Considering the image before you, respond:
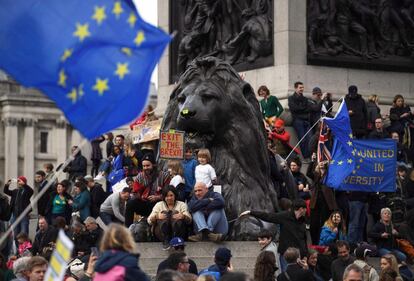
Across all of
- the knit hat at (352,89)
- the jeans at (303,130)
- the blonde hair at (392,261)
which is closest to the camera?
Answer: the blonde hair at (392,261)

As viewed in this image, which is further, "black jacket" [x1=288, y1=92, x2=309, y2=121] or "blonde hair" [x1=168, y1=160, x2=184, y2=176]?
"black jacket" [x1=288, y1=92, x2=309, y2=121]

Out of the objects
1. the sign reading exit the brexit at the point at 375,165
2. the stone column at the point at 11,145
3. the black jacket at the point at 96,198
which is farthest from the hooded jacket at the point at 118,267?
the stone column at the point at 11,145

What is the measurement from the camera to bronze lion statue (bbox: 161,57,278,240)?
2523cm

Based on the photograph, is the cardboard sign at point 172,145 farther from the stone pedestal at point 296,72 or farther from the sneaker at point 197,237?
the stone pedestal at point 296,72

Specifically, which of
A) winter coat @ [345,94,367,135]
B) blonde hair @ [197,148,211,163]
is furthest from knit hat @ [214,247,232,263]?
winter coat @ [345,94,367,135]

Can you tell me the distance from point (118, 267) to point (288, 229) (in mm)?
9862

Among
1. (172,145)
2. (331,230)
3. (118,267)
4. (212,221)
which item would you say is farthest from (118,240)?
(331,230)

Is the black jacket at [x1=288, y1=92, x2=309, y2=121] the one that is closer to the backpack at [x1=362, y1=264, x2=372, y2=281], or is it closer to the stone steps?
the stone steps

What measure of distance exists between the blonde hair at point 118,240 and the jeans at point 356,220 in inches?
533

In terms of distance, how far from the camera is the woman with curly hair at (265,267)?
19094mm

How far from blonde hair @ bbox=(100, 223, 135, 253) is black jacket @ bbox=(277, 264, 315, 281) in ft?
21.7

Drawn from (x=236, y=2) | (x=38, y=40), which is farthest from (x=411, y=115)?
(x=38, y=40)

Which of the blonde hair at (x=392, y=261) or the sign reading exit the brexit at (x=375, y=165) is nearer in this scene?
the blonde hair at (x=392, y=261)

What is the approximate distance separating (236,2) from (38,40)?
18.7 meters
